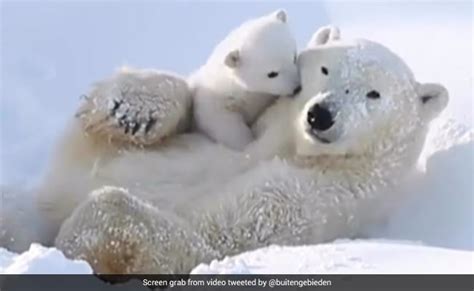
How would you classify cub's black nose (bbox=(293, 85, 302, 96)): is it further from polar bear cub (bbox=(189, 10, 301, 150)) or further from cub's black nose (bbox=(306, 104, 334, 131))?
cub's black nose (bbox=(306, 104, 334, 131))

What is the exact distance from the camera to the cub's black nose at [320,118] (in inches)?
174

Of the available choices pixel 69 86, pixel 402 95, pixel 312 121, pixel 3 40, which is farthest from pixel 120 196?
A: pixel 3 40

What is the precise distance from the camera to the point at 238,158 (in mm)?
4617

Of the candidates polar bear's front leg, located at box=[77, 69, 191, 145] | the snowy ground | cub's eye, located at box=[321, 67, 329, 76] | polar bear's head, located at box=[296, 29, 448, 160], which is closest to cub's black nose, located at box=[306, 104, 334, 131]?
polar bear's head, located at box=[296, 29, 448, 160]

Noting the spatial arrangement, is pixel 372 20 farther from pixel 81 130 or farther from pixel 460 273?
pixel 460 273

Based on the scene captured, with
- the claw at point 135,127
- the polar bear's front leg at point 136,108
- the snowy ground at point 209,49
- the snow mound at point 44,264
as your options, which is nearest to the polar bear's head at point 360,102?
the snowy ground at point 209,49

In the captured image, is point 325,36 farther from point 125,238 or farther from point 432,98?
point 125,238

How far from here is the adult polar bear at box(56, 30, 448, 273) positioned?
4.26m

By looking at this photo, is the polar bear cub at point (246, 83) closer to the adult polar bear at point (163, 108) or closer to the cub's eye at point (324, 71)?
the adult polar bear at point (163, 108)

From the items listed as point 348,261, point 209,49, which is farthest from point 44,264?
point 209,49

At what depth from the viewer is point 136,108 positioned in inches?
183

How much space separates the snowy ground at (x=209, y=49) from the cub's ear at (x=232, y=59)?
2.41ft
